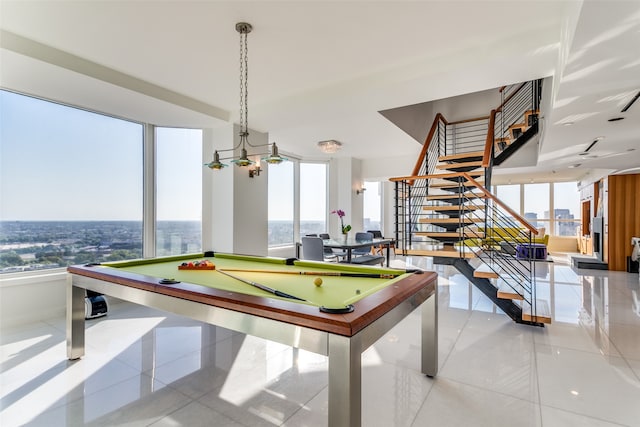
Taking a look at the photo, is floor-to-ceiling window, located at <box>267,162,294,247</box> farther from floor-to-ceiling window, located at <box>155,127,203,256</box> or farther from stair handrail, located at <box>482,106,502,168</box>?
stair handrail, located at <box>482,106,502,168</box>

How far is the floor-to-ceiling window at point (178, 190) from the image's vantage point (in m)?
5.13

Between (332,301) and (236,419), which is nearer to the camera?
(332,301)

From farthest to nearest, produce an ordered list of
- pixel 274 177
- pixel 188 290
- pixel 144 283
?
pixel 274 177 → pixel 144 283 → pixel 188 290

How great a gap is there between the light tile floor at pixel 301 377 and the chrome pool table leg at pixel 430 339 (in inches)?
3.4

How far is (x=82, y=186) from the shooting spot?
431 centimetres

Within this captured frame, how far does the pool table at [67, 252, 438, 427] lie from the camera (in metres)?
1.36

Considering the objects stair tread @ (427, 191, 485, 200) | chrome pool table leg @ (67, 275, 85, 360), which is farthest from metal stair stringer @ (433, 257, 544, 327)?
chrome pool table leg @ (67, 275, 85, 360)

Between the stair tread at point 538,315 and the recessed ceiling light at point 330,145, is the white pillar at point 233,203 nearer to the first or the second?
the recessed ceiling light at point 330,145

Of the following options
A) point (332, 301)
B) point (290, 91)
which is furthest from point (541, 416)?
point (290, 91)

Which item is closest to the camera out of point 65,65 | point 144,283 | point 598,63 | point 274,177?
point 144,283

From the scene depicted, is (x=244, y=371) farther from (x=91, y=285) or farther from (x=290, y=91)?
(x=290, y=91)

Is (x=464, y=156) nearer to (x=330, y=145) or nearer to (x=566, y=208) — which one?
(x=330, y=145)

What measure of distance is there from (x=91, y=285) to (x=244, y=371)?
142cm

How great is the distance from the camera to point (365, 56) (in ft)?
10.8
